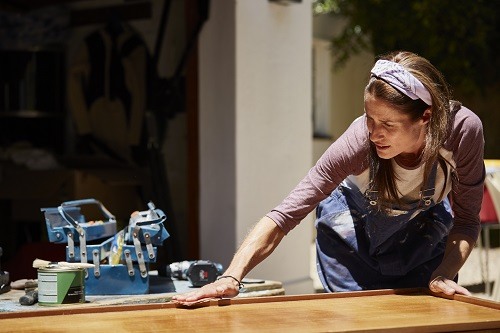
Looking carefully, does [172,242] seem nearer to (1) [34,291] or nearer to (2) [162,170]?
(2) [162,170]

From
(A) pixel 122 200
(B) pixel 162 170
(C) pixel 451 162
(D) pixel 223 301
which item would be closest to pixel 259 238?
(D) pixel 223 301

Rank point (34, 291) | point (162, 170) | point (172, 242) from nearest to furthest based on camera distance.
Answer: point (34, 291) < point (172, 242) < point (162, 170)

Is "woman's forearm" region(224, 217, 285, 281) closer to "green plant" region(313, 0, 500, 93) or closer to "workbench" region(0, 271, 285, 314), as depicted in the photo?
"workbench" region(0, 271, 285, 314)

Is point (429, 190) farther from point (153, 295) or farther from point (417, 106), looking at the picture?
point (153, 295)

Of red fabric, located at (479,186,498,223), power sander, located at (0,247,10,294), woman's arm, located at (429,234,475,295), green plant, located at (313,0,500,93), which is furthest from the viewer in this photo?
green plant, located at (313,0,500,93)

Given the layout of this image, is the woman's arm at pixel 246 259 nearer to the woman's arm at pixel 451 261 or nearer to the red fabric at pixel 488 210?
the woman's arm at pixel 451 261

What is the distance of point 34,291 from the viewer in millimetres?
3148

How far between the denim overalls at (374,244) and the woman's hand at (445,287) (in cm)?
17

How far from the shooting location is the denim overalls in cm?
308

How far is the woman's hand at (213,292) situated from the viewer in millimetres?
2686

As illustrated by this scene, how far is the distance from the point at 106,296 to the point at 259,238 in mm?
731

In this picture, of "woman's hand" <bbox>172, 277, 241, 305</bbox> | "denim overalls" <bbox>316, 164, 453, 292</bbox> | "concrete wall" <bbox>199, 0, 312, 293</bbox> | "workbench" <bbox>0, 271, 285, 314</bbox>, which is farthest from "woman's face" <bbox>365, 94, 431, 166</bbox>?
"concrete wall" <bbox>199, 0, 312, 293</bbox>

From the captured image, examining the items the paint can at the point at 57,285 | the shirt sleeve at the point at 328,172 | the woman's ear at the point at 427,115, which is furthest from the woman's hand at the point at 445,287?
the paint can at the point at 57,285

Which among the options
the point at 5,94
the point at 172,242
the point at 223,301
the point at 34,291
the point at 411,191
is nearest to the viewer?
the point at 223,301
